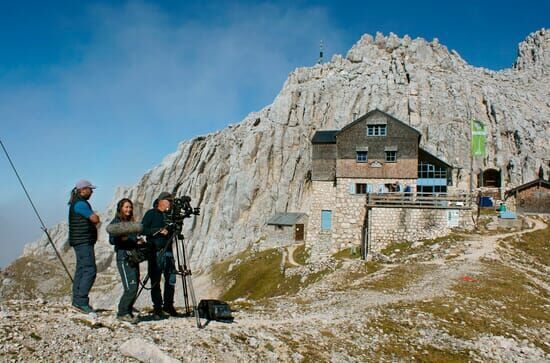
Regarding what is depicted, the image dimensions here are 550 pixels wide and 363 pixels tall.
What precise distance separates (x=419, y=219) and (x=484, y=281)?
15886 millimetres

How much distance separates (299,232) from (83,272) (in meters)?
61.6

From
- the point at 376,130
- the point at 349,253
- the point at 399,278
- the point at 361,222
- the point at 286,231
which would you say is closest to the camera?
the point at 399,278

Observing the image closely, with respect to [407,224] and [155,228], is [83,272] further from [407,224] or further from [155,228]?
[407,224]

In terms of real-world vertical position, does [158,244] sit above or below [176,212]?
below

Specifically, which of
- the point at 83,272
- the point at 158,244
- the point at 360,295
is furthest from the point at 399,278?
the point at 83,272

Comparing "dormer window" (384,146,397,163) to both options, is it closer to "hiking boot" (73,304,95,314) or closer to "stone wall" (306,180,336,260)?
"stone wall" (306,180,336,260)

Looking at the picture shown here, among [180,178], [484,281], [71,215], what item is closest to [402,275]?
[484,281]

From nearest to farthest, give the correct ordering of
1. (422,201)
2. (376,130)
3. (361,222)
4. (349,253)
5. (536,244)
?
(536,244) → (422,201) → (349,253) → (361,222) → (376,130)

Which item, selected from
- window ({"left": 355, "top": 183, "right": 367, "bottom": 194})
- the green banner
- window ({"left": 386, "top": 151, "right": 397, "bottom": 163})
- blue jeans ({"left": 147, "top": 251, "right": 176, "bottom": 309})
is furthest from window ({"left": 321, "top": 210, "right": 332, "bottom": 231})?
blue jeans ({"left": 147, "top": 251, "right": 176, "bottom": 309})

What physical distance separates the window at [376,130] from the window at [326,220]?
1209cm

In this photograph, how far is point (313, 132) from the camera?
111 meters

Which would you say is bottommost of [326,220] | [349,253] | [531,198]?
[349,253]

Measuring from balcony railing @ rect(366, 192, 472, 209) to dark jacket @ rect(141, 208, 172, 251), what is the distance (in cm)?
2871

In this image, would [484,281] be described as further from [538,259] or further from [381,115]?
[381,115]
